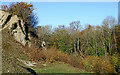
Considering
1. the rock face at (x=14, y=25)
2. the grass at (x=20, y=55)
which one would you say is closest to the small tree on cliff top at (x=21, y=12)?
the rock face at (x=14, y=25)

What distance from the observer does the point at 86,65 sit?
51.3 feet

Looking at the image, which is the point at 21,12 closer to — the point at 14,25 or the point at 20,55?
the point at 14,25

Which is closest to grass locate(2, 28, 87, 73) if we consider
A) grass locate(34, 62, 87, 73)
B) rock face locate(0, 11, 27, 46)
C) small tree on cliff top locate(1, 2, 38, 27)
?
grass locate(34, 62, 87, 73)

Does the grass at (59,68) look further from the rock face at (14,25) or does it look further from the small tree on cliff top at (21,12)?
the small tree on cliff top at (21,12)

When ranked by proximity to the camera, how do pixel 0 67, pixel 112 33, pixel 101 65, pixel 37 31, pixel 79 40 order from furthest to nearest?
pixel 37 31, pixel 79 40, pixel 112 33, pixel 101 65, pixel 0 67

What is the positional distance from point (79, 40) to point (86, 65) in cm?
665

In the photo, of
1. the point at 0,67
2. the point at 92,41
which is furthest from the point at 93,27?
the point at 0,67

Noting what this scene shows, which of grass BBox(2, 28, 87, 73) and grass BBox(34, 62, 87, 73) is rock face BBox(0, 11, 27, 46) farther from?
grass BBox(34, 62, 87, 73)

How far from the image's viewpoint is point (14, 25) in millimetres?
19062

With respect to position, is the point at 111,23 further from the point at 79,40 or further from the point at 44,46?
the point at 44,46

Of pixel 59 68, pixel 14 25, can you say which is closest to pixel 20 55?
pixel 59 68

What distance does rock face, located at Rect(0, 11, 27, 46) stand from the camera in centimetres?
1883

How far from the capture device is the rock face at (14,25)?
18828mm

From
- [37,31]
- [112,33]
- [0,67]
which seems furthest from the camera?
[37,31]
